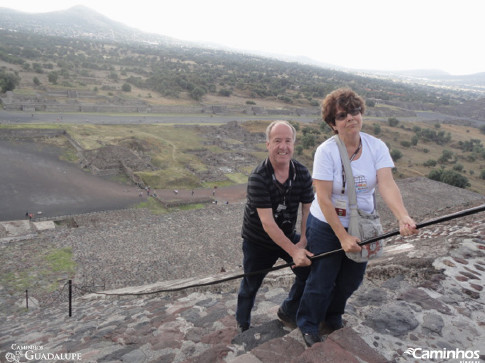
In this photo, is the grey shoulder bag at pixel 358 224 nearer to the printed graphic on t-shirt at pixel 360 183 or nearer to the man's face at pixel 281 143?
the printed graphic on t-shirt at pixel 360 183

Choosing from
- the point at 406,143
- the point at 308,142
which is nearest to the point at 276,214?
the point at 308,142

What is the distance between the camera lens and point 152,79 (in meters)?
58.0

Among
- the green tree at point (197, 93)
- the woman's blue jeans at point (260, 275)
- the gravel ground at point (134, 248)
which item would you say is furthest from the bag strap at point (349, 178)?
the green tree at point (197, 93)

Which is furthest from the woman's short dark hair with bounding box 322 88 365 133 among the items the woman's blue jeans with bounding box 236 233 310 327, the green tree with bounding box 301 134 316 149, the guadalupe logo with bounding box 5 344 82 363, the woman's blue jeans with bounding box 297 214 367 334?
the green tree with bounding box 301 134 316 149

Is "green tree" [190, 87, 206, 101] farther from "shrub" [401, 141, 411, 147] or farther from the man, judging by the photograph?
the man

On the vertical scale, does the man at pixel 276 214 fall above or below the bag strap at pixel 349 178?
below

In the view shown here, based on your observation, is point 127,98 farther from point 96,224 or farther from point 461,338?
point 461,338

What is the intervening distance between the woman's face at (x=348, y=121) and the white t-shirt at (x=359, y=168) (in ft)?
0.34

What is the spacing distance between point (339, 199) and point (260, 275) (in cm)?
105

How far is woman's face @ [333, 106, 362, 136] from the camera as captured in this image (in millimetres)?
2395

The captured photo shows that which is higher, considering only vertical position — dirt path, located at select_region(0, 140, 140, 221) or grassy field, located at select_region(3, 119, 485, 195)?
grassy field, located at select_region(3, 119, 485, 195)

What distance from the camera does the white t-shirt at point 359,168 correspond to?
2.40m

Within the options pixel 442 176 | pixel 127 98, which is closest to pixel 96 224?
pixel 442 176

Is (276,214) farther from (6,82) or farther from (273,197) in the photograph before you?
(6,82)
